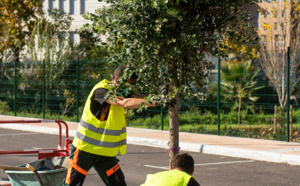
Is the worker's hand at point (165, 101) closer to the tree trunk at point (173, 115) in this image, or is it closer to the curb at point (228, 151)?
the tree trunk at point (173, 115)

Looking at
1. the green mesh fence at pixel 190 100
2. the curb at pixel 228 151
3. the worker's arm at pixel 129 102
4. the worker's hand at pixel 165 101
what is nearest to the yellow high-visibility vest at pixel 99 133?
the worker's arm at pixel 129 102

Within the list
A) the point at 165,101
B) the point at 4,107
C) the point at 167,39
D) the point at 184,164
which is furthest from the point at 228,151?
the point at 4,107

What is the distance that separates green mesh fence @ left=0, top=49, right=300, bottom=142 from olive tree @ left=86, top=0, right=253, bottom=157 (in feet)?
17.9

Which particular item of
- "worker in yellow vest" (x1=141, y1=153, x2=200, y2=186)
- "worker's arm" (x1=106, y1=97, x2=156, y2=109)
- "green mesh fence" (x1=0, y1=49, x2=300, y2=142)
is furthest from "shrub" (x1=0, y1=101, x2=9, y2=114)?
"worker in yellow vest" (x1=141, y1=153, x2=200, y2=186)

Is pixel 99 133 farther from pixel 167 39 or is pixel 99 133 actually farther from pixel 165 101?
pixel 167 39

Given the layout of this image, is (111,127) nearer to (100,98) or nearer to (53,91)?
(100,98)

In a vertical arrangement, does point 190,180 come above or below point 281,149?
above

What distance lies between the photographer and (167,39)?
4602 mm

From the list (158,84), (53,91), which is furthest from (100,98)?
(53,91)

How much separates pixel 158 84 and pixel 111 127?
0.99 m

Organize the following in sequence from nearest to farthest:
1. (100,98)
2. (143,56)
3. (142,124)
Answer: (143,56)
(100,98)
(142,124)

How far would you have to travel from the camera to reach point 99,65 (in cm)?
2030

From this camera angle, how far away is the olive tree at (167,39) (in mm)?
4496

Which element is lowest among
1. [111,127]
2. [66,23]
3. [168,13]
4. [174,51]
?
[111,127]
